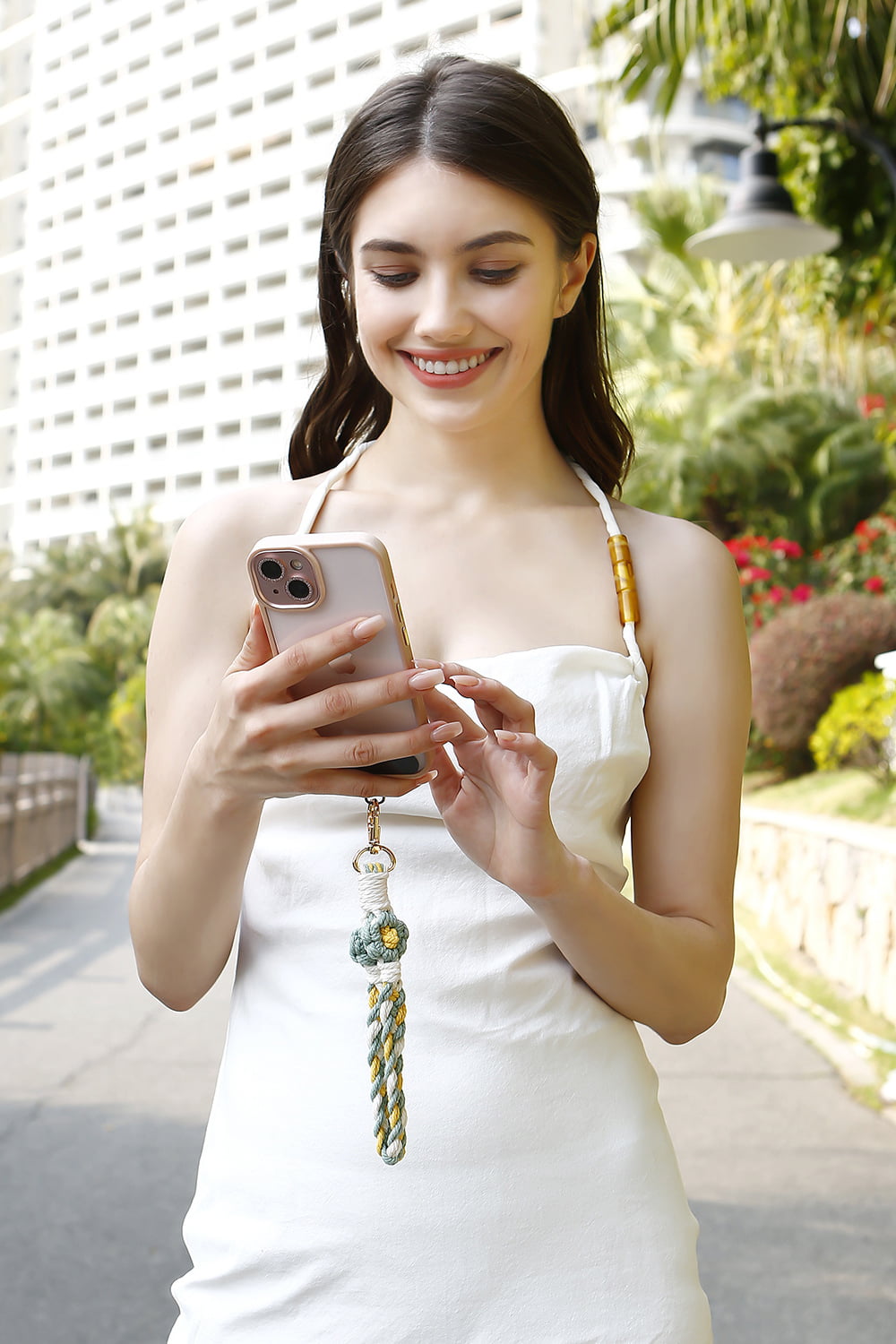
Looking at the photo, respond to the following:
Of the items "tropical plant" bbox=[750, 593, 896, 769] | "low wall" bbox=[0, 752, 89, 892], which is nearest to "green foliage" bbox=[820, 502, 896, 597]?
"tropical plant" bbox=[750, 593, 896, 769]

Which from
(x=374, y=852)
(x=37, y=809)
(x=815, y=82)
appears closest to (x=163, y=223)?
(x=37, y=809)

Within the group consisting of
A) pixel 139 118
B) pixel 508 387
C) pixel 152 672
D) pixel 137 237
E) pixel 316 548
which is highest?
pixel 139 118

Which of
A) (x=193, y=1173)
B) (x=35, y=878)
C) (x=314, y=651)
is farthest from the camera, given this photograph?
(x=35, y=878)

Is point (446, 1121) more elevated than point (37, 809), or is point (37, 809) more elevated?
point (446, 1121)

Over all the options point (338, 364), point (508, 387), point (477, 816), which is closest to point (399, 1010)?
point (477, 816)

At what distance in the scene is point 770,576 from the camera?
13680 mm

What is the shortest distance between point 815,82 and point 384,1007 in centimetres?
704

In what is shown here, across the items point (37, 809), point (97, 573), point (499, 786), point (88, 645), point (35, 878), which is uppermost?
point (499, 786)

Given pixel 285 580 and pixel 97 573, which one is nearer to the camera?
pixel 285 580

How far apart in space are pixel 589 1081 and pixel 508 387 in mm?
725

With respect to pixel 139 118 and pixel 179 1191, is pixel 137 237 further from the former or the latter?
pixel 179 1191

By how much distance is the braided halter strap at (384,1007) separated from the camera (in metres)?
1.27

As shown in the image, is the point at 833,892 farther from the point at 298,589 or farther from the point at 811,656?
the point at 298,589

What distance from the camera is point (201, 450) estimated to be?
56.1 metres
